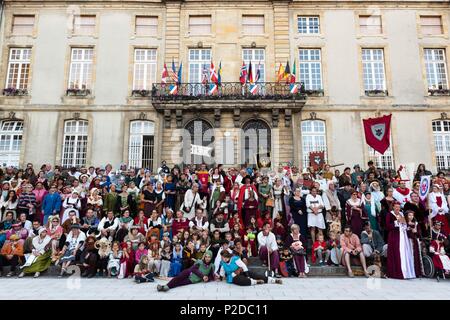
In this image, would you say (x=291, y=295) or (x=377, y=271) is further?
(x=377, y=271)

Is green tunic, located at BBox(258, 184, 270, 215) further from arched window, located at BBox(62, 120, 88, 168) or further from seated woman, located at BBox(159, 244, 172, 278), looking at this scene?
arched window, located at BBox(62, 120, 88, 168)

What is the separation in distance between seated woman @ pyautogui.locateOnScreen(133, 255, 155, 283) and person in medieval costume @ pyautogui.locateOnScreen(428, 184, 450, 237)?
281 inches

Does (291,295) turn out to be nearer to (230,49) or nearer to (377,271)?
(377,271)

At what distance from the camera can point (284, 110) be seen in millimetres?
17141

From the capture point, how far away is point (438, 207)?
8836 mm

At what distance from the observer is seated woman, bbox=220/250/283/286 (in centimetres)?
730

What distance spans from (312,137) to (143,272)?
1214cm

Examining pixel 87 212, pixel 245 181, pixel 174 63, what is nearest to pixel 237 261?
pixel 245 181

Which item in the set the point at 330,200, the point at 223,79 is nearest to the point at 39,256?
the point at 330,200

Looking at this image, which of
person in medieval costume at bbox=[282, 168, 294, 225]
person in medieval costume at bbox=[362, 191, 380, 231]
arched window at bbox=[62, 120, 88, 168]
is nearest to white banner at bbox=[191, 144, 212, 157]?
arched window at bbox=[62, 120, 88, 168]

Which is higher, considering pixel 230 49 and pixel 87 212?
pixel 230 49

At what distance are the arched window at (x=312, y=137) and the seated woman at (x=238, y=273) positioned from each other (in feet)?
34.7

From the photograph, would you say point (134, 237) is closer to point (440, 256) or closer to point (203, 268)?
point (203, 268)
